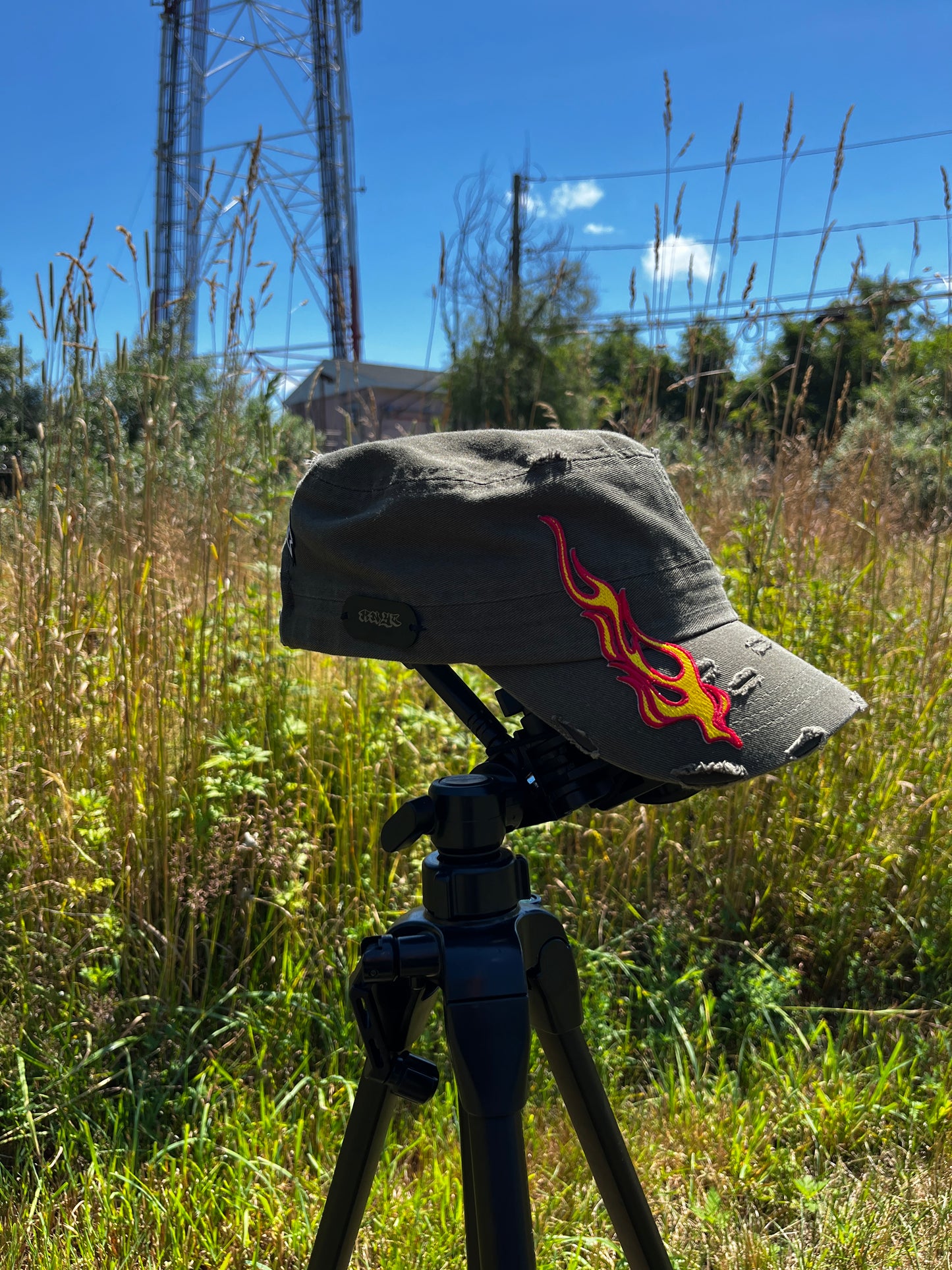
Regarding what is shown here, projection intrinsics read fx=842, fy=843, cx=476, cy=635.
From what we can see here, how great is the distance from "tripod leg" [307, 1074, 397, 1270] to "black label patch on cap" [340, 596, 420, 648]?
18.5 inches

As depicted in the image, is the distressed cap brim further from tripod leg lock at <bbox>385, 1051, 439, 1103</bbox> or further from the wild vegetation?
the wild vegetation

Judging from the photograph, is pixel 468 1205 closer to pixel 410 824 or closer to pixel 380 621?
pixel 410 824

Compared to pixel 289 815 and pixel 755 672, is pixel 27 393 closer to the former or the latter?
pixel 289 815

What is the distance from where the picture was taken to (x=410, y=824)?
836mm

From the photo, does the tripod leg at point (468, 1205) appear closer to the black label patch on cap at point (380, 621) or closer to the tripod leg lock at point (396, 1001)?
the tripod leg lock at point (396, 1001)

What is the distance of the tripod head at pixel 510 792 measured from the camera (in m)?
0.83

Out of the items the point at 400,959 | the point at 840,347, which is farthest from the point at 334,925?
the point at 840,347

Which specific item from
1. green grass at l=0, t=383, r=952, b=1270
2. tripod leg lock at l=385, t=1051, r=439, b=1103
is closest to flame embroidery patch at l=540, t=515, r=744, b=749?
tripod leg lock at l=385, t=1051, r=439, b=1103

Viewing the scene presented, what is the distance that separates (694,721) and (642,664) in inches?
2.9

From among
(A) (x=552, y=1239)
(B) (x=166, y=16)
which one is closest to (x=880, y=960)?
(A) (x=552, y=1239)

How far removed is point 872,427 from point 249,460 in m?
2.06

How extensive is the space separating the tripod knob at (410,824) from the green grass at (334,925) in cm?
103

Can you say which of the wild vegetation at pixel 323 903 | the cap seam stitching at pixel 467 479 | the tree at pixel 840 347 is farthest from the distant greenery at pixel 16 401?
the tree at pixel 840 347

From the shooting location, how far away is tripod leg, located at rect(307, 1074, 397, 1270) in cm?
91
